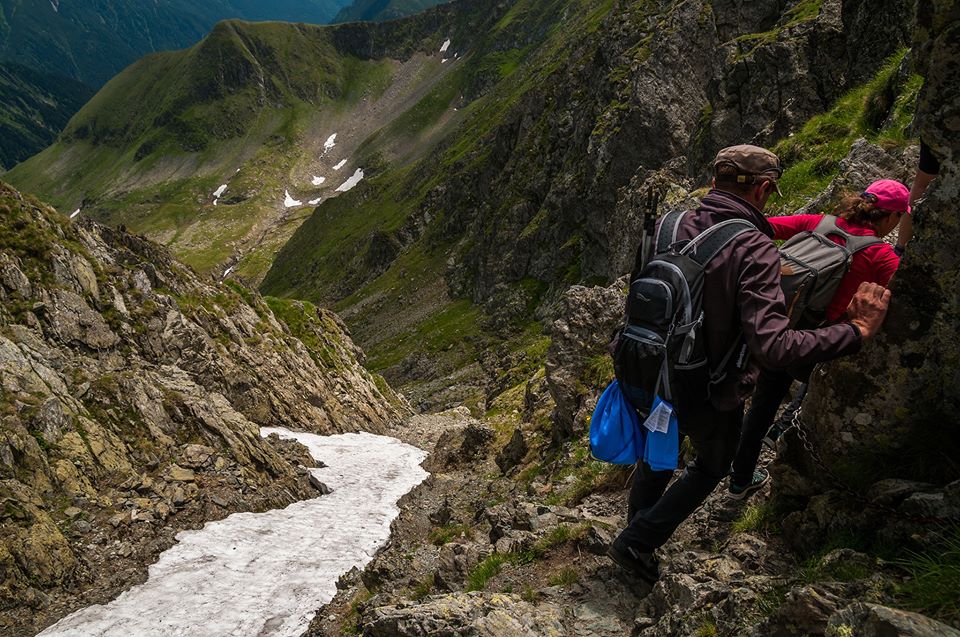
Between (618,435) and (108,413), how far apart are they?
906 inches

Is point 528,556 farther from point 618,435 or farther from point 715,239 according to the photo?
point 715,239

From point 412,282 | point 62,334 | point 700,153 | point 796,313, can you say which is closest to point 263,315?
point 62,334

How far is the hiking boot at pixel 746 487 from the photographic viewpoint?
285 inches

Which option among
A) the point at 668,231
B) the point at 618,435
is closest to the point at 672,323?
the point at 668,231

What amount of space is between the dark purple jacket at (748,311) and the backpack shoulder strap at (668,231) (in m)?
0.06

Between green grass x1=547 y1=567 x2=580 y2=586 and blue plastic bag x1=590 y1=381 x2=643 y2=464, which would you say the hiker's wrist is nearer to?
blue plastic bag x1=590 y1=381 x2=643 y2=464

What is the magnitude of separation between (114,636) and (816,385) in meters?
16.6

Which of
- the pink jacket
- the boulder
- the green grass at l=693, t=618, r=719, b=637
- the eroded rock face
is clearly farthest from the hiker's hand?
the eroded rock face

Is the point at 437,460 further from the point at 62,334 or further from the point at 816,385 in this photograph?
the point at 816,385

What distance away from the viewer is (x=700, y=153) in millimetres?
50156

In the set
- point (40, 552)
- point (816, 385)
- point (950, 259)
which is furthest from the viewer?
point (40, 552)

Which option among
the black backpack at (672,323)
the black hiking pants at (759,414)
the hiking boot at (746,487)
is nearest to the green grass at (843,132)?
the black hiking pants at (759,414)

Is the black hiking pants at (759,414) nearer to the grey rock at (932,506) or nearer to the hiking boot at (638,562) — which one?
the hiking boot at (638,562)

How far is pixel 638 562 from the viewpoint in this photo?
21.5 ft
